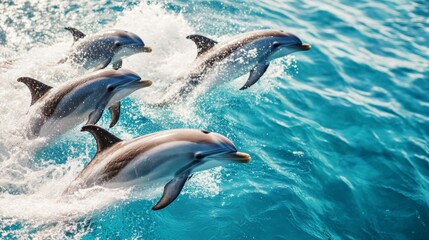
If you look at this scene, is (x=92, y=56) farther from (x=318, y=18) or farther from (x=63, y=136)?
(x=318, y=18)

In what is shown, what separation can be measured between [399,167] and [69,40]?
845 cm

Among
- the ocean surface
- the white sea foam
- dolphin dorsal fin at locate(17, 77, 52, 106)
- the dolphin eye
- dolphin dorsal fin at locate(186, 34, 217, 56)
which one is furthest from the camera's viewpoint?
dolphin dorsal fin at locate(186, 34, 217, 56)

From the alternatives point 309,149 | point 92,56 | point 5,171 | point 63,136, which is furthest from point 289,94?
point 5,171

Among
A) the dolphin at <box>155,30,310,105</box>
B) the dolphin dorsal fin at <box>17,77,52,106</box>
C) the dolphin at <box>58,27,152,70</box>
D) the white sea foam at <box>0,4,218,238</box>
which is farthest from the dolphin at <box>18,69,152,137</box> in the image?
the dolphin at <box>155,30,310,105</box>

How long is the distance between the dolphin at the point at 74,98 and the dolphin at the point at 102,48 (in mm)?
1712

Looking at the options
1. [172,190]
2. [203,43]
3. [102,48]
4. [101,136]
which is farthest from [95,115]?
[203,43]

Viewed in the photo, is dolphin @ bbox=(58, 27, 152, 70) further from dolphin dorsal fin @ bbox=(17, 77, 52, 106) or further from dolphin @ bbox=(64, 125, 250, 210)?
dolphin @ bbox=(64, 125, 250, 210)

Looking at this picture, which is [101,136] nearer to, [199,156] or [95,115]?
[199,156]

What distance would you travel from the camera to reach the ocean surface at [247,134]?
20.9 ft

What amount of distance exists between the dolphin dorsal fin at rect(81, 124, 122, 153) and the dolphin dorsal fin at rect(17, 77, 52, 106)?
1.80 meters

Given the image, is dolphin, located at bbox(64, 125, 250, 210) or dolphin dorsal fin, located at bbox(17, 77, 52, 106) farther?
dolphin dorsal fin, located at bbox(17, 77, 52, 106)

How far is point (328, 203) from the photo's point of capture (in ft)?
24.6

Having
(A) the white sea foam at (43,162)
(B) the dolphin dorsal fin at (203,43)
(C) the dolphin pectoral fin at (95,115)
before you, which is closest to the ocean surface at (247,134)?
(A) the white sea foam at (43,162)

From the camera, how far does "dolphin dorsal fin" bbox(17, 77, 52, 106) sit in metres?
6.70
